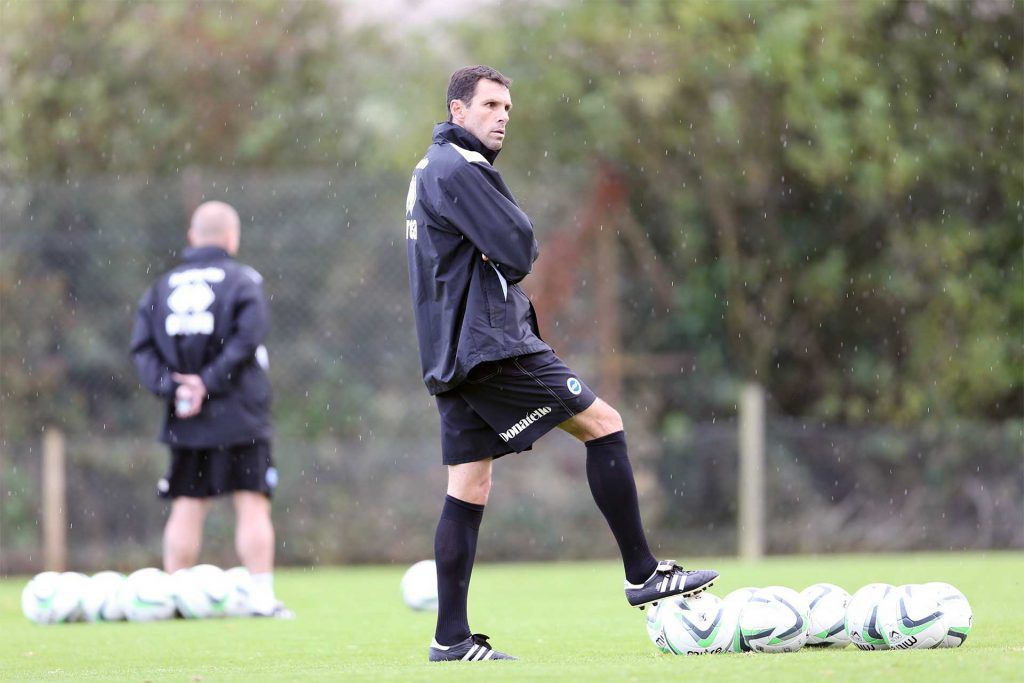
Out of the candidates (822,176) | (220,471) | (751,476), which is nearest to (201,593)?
(220,471)

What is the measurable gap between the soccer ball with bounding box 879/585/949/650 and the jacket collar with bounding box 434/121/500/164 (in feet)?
6.72

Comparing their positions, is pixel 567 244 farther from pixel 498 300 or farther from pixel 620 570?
pixel 498 300

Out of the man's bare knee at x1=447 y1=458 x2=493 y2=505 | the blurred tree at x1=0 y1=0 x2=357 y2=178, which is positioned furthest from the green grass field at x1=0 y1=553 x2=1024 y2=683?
the blurred tree at x1=0 y1=0 x2=357 y2=178

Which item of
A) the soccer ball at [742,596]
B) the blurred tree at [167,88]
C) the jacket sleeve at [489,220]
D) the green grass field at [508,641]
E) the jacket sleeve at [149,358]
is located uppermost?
the blurred tree at [167,88]

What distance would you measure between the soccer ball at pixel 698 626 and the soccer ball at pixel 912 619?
501mm

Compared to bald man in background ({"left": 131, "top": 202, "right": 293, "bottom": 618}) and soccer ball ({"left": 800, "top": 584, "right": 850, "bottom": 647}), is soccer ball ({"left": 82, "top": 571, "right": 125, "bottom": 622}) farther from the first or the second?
soccer ball ({"left": 800, "top": 584, "right": 850, "bottom": 647})

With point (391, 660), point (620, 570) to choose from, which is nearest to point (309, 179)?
→ point (620, 570)

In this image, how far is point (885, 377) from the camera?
46.9 feet

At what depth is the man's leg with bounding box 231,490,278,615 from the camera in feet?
28.5

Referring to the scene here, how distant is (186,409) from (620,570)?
171 inches

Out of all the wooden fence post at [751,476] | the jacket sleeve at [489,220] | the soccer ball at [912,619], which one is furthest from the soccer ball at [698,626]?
the wooden fence post at [751,476]

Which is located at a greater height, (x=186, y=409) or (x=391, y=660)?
(x=186, y=409)

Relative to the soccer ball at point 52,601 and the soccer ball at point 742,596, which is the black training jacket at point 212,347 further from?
the soccer ball at point 742,596

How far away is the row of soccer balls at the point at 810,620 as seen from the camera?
5418 mm
